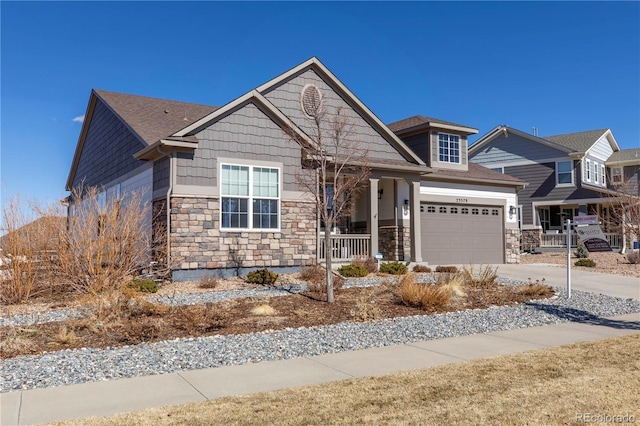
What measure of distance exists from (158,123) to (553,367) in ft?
50.9

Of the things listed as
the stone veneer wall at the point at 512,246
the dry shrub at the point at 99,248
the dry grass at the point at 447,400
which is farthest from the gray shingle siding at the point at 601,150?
the dry grass at the point at 447,400

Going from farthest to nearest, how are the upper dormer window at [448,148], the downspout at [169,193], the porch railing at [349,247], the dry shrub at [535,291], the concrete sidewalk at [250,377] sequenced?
the upper dormer window at [448,148]
the porch railing at [349,247]
the downspout at [169,193]
the dry shrub at [535,291]
the concrete sidewalk at [250,377]

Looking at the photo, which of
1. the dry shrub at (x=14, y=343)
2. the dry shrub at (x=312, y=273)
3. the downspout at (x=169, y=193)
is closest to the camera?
the dry shrub at (x=14, y=343)

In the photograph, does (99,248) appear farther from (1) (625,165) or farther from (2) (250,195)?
(1) (625,165)

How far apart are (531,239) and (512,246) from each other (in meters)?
7.83

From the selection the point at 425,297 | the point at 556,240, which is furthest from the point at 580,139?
the point at 425,297

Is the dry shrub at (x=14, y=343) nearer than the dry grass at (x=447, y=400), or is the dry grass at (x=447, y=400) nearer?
the dry grass at (x=447, y=400)

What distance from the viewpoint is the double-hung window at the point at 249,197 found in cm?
1536

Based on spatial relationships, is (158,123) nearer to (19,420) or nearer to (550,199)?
(19,420)

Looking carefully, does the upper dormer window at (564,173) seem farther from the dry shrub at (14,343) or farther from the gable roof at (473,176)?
the dry shrub at (14,343)

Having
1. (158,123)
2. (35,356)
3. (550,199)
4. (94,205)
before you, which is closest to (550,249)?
(550,199)

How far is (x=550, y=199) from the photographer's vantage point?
3109 centimetres

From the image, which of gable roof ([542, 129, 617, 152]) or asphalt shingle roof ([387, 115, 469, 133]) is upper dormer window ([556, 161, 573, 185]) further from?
asphalt shingle roof ([387, 115, 469, 133])

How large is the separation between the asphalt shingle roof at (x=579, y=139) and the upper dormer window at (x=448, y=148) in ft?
38.8
